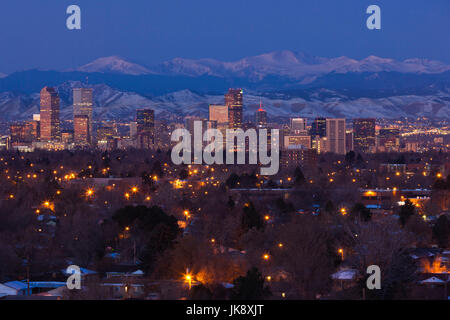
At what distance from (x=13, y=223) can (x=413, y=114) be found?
101555 mm

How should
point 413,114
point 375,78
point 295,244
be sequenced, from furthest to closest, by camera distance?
point 375,78 < point 413,114 < point 295,244

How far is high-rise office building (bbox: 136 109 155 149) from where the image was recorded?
8828 centimetres

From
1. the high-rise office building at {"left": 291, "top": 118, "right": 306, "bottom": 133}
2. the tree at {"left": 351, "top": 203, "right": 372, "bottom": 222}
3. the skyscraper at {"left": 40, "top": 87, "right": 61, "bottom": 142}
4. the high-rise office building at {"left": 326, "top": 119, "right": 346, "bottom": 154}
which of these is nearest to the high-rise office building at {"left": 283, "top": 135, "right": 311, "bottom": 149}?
the high-rise office building at {"left": 326, "top": 119, "right": 346, "bottom": 154}

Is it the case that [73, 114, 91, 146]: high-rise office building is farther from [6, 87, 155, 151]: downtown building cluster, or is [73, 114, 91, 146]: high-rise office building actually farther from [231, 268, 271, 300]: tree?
[231, 268, 271, 300]: tree

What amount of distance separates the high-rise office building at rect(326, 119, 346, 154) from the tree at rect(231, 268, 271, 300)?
70314mm

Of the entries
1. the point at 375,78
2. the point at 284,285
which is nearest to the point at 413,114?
the point at 375,78

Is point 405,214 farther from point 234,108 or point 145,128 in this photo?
point 234,108

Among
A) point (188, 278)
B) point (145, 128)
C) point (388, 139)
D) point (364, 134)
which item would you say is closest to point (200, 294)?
point (188, 278)

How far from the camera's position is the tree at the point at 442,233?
749 inches

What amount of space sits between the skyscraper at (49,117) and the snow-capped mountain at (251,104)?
1548 centimetres

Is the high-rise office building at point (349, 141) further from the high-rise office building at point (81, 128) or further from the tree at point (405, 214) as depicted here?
the tree at point (405, 214)

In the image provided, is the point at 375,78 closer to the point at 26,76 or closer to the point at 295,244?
the point at 26,76

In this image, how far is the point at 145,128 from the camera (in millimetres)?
92438
